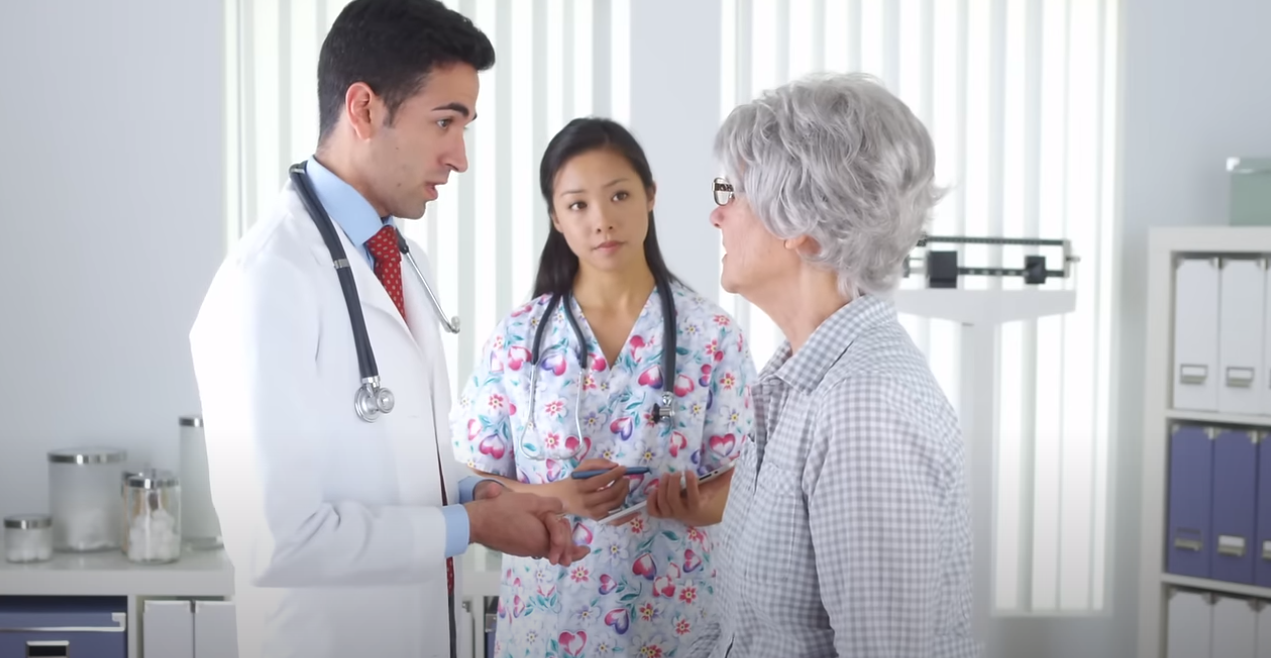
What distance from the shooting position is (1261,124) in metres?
3.11

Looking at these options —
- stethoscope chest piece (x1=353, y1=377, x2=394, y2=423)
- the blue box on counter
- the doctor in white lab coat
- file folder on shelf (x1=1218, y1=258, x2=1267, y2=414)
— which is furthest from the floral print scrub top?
file folder on shelf (x1=1218, y1=258, x2=1267, y2=414)

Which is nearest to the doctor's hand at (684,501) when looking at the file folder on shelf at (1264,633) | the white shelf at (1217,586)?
the white shelf at (1217,586)

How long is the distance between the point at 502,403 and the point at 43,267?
1.62m

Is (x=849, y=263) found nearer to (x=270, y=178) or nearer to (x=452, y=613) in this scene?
(x=452, y=613)

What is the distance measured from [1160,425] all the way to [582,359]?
1609 mm

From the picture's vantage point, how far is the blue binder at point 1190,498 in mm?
A: 2756

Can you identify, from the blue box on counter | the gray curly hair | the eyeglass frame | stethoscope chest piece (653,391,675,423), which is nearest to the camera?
the gray curly hair

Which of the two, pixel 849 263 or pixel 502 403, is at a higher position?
pixel 849 263

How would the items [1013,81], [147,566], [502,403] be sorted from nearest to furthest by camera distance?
[502,403] → [147,566] → [1013,81]

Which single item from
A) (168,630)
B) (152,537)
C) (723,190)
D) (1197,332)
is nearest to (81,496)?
(152,537)

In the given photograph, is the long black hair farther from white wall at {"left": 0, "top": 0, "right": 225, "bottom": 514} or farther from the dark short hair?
white wall at {"left": 0, "top": 0, "right": 225, "bottom": 514}

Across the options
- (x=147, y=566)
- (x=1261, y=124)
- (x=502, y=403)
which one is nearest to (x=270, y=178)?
(x=147, y=566)

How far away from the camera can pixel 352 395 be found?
1469 millimetres

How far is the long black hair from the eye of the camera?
6.77 feet
